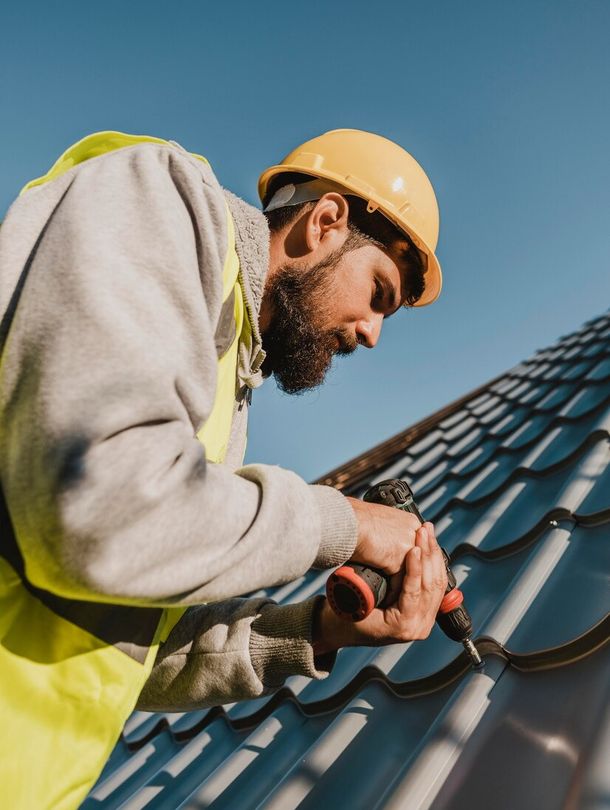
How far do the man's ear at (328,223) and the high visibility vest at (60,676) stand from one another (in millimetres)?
684

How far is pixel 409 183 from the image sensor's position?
2193 millimetres

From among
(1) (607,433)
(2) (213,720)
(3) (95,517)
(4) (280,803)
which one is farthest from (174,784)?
(1) (607,433)

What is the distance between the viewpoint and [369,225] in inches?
79.6

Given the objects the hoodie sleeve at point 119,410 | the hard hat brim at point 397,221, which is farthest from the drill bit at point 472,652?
the hard hat brim at point 397,221

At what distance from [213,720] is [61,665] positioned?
4.89 ft

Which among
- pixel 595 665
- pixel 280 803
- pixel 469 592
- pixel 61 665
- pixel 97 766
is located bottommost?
pixel 280 803

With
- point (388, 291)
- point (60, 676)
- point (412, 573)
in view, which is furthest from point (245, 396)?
point (60, 676)

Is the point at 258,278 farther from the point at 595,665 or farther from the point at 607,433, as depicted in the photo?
the point at 607,433

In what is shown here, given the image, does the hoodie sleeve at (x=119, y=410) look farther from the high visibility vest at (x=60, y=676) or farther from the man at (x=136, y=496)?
the high visibility vest at (x=60, y=676)

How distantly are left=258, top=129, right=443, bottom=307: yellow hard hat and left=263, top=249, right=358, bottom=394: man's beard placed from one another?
0.35 m

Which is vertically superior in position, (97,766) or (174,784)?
(97,766)

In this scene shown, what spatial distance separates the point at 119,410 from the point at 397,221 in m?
1.47

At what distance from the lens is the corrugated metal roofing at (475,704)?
1.23 meters

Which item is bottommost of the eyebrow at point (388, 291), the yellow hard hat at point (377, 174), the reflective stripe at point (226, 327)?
the reflective stripe at point (226, 327)
